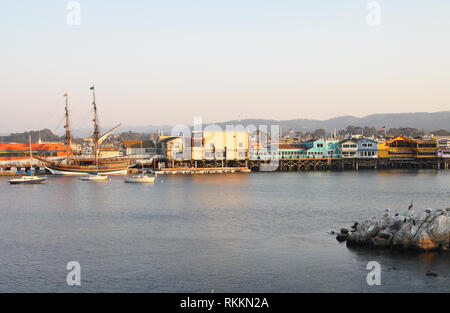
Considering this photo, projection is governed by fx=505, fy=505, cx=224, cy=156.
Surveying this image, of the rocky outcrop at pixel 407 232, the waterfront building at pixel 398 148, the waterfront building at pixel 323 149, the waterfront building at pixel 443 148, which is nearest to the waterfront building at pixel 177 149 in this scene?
the waterfront building at pixel 323 149

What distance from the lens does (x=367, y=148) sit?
89.5m

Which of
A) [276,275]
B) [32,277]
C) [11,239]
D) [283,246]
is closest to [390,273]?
[276,275]

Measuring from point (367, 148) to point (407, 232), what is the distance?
6886 centimetres

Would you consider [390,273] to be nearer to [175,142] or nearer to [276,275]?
[276,275]

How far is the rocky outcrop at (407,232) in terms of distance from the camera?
22188 millimetres

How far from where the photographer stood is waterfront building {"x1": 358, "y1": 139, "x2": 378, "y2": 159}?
292 ft

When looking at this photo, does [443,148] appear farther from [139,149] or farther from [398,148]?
[139,149]

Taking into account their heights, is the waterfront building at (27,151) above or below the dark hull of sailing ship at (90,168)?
above

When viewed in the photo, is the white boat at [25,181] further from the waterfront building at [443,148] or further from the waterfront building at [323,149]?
the waterfront building at [443,148]

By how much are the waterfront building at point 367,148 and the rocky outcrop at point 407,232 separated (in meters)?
66.4

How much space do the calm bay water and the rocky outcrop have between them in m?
0.83

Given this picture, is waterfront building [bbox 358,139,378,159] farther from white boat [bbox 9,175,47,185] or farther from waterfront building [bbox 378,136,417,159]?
white boat [bbox 9,175,47,185]

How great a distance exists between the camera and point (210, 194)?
160 feet

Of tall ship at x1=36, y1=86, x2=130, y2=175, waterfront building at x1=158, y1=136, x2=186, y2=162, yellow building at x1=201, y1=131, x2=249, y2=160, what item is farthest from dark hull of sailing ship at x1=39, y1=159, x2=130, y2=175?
yellow building at x1=201, y1=131, x2=249, y2=160
